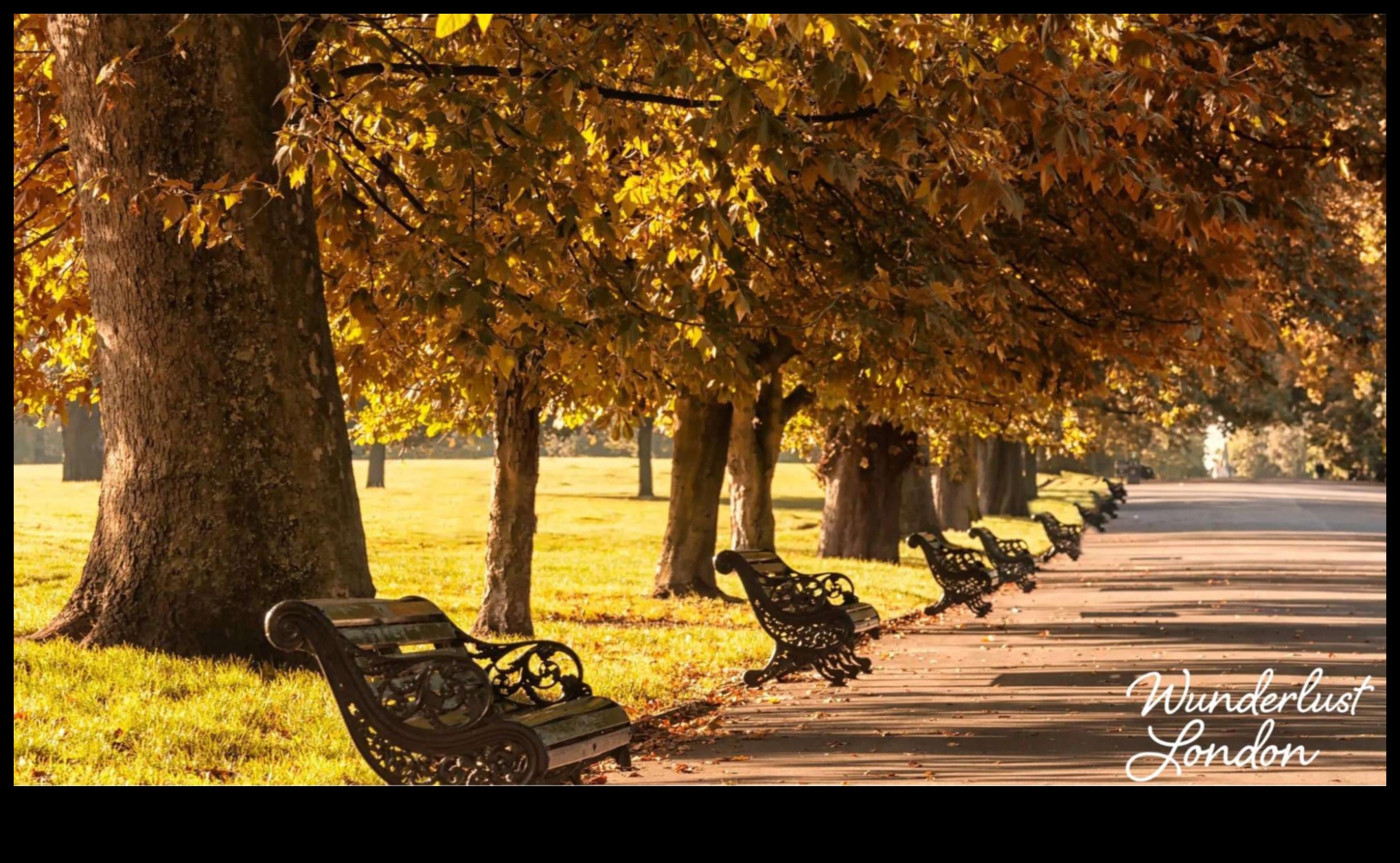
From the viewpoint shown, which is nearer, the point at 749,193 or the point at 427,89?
the point at 427,89

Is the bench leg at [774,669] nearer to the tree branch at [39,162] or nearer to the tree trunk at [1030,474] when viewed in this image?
the tree branch at [39,162]

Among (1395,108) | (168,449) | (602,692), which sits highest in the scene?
(1395,108)

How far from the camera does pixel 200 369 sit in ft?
31.7

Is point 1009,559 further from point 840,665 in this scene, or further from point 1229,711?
point 1229,711

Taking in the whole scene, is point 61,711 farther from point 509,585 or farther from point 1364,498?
point 1364,498

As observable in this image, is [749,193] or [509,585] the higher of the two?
[749,193]

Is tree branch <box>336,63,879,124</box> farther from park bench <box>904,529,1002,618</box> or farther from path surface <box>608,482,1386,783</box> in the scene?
park bench <box>904,529,1002,618</box>

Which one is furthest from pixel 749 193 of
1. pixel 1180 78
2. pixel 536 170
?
pixel 1180 78

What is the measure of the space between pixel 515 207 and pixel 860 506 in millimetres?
20815

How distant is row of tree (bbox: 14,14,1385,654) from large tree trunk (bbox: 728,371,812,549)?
7.32 meters

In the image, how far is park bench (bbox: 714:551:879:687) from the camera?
43.0 ft

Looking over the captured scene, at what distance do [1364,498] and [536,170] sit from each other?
58.4 m

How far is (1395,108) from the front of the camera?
36.3 feet

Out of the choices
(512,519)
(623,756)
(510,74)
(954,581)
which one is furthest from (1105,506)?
(623,756)
